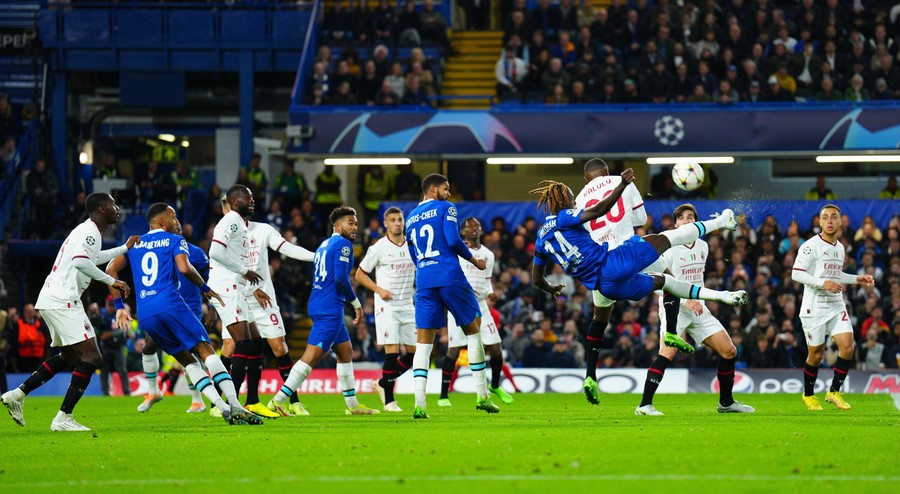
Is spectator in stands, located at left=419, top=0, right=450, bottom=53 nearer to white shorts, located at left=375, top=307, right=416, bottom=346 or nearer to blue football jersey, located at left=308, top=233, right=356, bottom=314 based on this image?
white shorts, located at left=375, top=307, right=416, bottom=346

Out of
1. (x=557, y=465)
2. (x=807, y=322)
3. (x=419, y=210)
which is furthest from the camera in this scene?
(x=807, y=322)

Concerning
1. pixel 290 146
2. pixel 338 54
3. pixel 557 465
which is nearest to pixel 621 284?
pixel 557 465

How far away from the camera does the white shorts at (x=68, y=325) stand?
13.2m

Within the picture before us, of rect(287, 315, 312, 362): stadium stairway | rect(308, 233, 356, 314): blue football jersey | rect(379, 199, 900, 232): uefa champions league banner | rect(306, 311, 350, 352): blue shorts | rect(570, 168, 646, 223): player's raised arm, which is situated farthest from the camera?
rect(287, 315, 312, 362): stadium stairway

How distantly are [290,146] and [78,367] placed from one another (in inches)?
650

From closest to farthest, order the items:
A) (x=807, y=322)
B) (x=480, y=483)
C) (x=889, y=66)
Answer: (x=480, y=483) → (x=807, y=322) → (x=889, y=66)

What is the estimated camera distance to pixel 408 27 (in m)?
31.8

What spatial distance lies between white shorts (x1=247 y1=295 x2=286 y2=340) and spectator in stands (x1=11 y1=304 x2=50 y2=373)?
40.8 feet

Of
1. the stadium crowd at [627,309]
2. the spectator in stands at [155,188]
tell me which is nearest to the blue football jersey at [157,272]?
the stadium crowd at [627,309]

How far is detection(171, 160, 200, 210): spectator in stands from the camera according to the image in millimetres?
32500

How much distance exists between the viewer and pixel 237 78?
35.5 m

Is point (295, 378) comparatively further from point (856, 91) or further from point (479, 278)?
point (856, 91)

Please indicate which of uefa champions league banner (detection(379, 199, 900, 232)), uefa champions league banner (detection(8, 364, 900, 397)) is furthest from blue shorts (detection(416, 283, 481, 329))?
uefa champions league banner (detection(379, 199, 900, 232))

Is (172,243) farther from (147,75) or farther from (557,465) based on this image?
(147,75)
